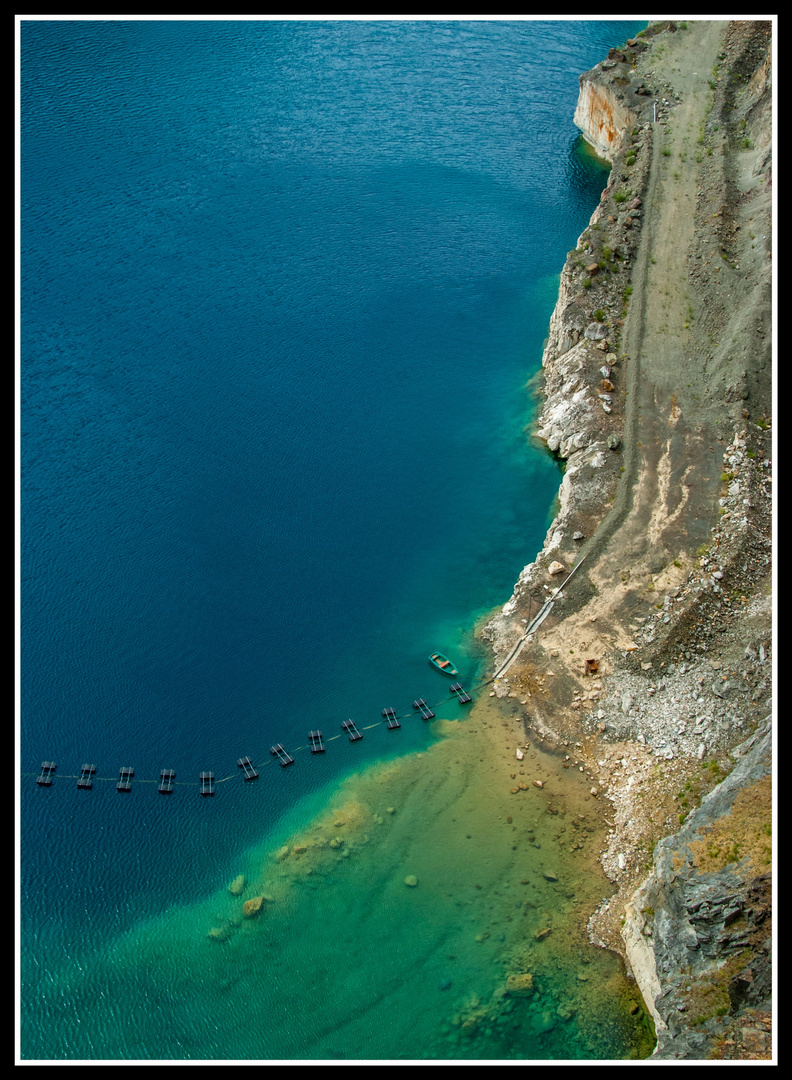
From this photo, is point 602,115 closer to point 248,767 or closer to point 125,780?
point 248,767

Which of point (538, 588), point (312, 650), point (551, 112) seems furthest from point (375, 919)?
point (551, 112)

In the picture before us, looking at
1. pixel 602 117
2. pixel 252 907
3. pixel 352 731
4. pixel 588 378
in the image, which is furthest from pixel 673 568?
pixel 602 117

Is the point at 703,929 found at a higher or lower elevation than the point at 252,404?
lower

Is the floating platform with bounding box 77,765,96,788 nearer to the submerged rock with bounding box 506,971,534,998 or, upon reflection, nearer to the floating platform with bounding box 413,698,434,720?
the floating platform with bounding box 413,698,434,720

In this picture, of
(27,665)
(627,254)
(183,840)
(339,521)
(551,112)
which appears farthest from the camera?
(551,112)

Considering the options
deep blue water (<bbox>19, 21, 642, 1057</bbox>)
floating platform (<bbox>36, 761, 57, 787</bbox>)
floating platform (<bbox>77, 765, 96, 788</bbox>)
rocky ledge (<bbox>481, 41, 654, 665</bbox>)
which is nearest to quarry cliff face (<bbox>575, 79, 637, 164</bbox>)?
deep blue water (<bbox>19, 21, 642, 1057</bbox>)

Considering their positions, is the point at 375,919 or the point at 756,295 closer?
the point at 375,919

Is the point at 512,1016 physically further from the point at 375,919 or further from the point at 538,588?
the point at 538,588
